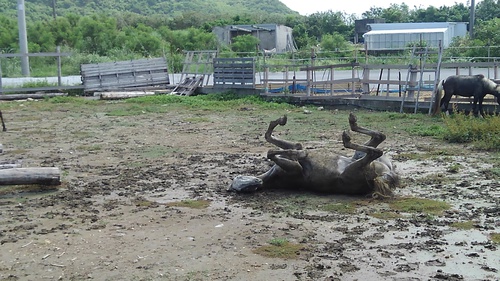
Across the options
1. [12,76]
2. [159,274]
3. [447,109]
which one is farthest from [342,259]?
[12,76]

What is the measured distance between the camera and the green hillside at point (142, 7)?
9731 centimetres

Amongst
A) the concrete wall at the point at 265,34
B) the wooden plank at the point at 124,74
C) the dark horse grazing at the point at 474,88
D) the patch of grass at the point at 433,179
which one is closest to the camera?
the patch of grass at the point at 433,179

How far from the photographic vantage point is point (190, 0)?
140 metres

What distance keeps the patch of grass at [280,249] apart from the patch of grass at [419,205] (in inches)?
77.8

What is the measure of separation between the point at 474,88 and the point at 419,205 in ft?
32.7

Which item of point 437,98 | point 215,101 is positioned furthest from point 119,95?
point 437,98

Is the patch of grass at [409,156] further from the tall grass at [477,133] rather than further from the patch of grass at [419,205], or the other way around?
the patch of grass at [419,205]

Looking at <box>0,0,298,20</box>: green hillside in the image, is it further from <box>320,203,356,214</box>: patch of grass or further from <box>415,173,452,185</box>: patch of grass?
<box>320,203,356,214</box>: patch of grass

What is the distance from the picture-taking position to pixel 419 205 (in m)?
7.78

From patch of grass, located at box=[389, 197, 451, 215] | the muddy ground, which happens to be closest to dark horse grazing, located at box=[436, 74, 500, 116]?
the muddy ground

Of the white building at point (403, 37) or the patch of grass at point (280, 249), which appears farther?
the white building at point (403, 37)

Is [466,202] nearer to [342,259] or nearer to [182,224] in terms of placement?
[342,259]

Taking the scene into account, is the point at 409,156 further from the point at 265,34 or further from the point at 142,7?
the point at 142,7

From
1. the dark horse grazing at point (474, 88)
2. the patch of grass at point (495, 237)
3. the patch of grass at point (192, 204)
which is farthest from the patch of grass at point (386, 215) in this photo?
the dark horse grazing at point (474, 88)
